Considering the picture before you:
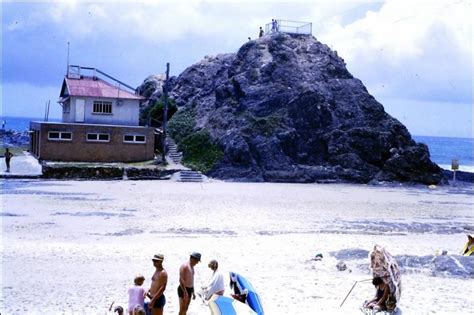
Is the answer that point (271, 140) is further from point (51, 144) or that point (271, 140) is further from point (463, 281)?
point (463, 281)

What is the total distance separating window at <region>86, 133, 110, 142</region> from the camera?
163 ft

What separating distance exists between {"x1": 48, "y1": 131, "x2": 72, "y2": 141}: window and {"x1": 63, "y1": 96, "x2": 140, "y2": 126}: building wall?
276 cm

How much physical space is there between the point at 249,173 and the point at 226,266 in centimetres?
3300

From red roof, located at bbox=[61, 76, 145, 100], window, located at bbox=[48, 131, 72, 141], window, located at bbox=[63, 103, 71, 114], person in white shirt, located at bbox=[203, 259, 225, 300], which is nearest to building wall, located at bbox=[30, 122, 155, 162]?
window, located at bbox=[48, 131, 72, 141]

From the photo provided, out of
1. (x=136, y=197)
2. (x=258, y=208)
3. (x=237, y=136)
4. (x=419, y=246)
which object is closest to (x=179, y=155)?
(x=237, y=136)

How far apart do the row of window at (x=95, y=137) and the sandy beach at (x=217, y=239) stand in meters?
7.78

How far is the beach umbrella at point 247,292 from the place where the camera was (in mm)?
12180

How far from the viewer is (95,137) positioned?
50.1 meters

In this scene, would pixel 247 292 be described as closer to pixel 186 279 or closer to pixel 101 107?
pixel 186 279

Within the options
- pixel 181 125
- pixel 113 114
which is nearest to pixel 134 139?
pixel 113 114

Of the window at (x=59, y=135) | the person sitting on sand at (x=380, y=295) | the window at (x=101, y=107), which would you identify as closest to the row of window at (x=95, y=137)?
the window at (x=59, y=135)

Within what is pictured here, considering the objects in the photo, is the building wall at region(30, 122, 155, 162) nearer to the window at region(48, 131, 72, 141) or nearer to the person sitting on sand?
the window at region(48, 131, 72, 141)

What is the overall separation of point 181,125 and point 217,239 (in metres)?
38.0

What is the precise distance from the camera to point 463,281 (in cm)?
1800
